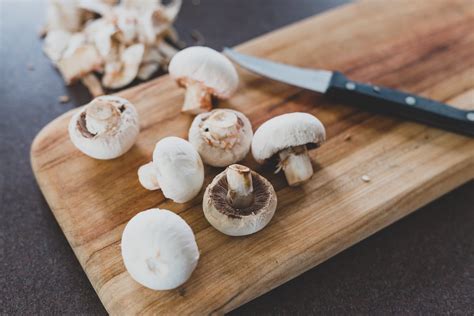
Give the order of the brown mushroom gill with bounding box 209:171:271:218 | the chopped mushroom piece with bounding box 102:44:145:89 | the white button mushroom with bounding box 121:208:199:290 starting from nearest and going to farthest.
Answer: the white button mushroom with bounding box 121:208:199:290, the brown mushroom gill with bounding box 209:171:271:218, the chopped mushroom piece with bounding box 102:44:145:89

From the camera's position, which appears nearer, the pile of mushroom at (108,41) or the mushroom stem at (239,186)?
the mushroom stem at (239,186)

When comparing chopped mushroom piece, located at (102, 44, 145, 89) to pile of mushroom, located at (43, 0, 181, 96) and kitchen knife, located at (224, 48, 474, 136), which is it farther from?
kitchen knife, located at (224, 48, 474, 136)

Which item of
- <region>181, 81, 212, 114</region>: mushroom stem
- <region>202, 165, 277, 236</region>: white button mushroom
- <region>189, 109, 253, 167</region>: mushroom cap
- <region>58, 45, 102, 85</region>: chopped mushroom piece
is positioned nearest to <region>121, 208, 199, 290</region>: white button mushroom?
<region>202, 165, 277, 236</region>: white button mushroom

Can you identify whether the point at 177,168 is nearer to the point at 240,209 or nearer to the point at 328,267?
the point at 240,209

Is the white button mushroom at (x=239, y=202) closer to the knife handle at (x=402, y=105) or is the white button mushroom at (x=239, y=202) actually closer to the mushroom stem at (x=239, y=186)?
the mushroom stem at (x=239, y=186)

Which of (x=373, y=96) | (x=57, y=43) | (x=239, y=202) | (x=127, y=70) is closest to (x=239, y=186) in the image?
(x=239, y=202)

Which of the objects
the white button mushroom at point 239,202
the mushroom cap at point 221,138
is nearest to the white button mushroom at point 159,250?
the white button mushroom at point 239,202
